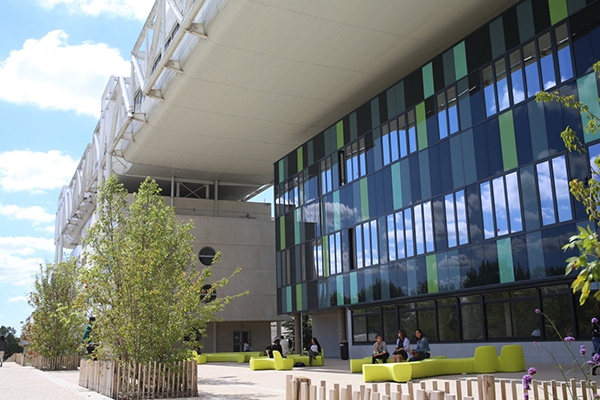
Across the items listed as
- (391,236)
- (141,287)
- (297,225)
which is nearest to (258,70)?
(391,236)

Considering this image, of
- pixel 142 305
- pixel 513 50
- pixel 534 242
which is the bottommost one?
pixel 142 305

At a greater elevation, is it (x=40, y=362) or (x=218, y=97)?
(x=218, y=97)

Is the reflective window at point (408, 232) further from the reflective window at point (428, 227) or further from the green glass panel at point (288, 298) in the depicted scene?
the green glass panel at point (288, 298)

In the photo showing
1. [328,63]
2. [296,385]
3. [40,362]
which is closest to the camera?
[296,385]

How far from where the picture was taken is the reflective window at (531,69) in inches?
802

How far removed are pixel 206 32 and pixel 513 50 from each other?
41.4 feet

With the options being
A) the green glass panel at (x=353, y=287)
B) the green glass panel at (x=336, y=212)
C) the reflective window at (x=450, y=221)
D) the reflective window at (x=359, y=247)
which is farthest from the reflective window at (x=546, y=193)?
the green glass panel at (x=336, y=212)

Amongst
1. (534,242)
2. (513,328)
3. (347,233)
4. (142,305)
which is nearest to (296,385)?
(142,305)

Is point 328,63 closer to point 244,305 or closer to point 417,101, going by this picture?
point 417,101

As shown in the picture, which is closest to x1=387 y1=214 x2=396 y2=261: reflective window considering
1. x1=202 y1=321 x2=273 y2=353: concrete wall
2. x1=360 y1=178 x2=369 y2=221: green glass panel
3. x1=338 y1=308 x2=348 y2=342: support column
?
x1=360 y1=178 x2=369 y2=221: green glass panel

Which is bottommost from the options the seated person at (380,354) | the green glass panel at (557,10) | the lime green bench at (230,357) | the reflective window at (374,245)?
the lime green bench at (230,357)

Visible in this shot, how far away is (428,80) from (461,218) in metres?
6.42

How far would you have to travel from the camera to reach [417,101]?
26.4m

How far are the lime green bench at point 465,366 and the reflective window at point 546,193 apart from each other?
4.58 m
